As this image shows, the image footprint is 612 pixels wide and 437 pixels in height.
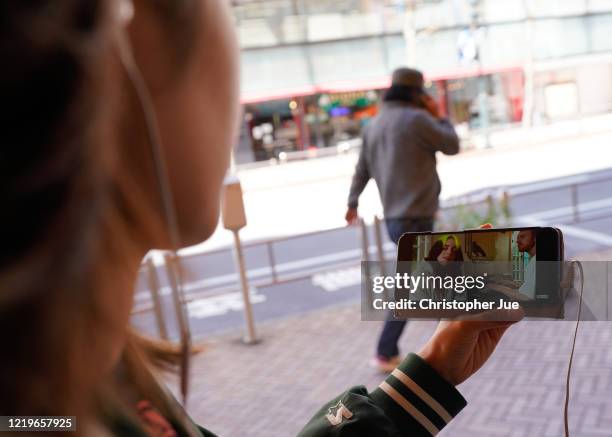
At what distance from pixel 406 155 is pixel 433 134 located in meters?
0.22

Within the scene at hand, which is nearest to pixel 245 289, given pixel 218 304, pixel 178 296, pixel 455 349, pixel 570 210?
pixel 218 304

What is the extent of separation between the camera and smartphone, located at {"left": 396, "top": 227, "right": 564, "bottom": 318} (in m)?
1.09

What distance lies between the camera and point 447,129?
4.02m

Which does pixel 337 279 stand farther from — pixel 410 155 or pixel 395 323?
pixel 410 155

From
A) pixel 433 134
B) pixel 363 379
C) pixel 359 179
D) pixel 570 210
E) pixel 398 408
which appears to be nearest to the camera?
pixel 398 408

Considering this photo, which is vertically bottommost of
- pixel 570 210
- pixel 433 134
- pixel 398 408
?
pixel 570 210

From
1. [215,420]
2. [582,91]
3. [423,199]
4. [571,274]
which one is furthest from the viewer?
[582,91]

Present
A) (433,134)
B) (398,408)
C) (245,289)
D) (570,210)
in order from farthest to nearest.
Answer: (570,210) < (245,289) < (433,134) < (398,408)

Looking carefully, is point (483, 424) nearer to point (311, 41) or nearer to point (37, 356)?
point (37, 356)

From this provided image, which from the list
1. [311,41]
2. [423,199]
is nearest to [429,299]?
[423,199]

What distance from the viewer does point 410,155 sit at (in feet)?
13.0

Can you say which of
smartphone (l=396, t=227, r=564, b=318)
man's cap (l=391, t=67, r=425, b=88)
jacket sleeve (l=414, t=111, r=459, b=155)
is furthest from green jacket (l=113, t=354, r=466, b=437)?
man's cap (l=391, t=67, r=425, b=88)

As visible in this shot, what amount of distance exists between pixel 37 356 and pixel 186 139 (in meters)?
0.30

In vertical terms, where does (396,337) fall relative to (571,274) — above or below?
below
